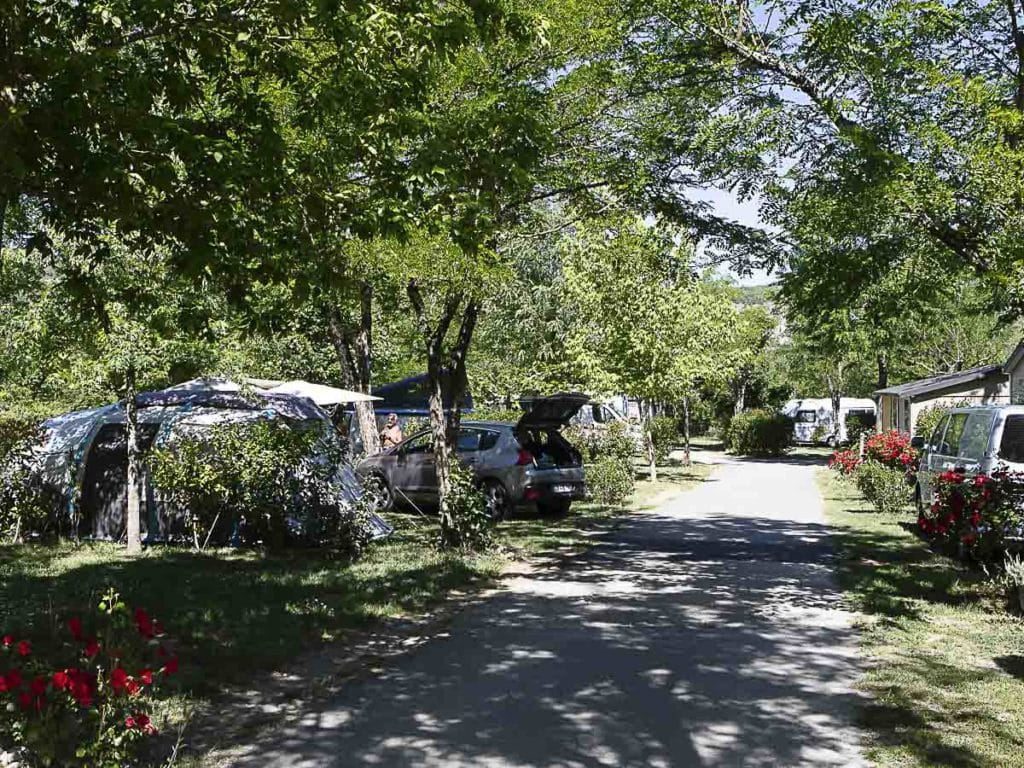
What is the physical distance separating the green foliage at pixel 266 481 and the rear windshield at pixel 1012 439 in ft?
24.7

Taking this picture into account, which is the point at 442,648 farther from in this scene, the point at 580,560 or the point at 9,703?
the point at 580,560

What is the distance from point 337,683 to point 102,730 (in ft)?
6.94

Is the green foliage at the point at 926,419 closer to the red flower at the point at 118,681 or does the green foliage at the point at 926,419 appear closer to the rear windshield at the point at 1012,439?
the rear windshield at the point at 1012,439

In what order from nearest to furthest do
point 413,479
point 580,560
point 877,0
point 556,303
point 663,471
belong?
point 877,0, point 580,560, point 413,479, point 663,471, point 556,303

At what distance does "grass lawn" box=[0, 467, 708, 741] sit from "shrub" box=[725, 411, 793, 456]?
1175 inches

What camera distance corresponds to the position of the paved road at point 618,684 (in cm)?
502

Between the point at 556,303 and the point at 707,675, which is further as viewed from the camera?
the point at 556,303

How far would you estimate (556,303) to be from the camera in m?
38.1

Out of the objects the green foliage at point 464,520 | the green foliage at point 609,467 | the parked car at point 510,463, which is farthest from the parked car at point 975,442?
the green foliage at point 609,467

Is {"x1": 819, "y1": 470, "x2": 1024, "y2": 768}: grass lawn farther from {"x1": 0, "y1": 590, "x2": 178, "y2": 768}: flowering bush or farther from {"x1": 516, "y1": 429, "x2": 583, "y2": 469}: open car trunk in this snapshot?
{"x1": 516, "y1": 429, "x2": 583, "y2": 469}: open car trunk

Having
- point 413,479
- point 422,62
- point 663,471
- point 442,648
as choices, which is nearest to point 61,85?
point 422,62

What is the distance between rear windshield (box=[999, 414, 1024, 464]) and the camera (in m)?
11.7

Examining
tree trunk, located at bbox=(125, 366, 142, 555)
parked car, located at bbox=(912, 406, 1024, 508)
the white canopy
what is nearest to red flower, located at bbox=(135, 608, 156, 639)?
tree trunk, located at bbox=(125, 366, 142, 555)

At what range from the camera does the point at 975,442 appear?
1248 centimetres
